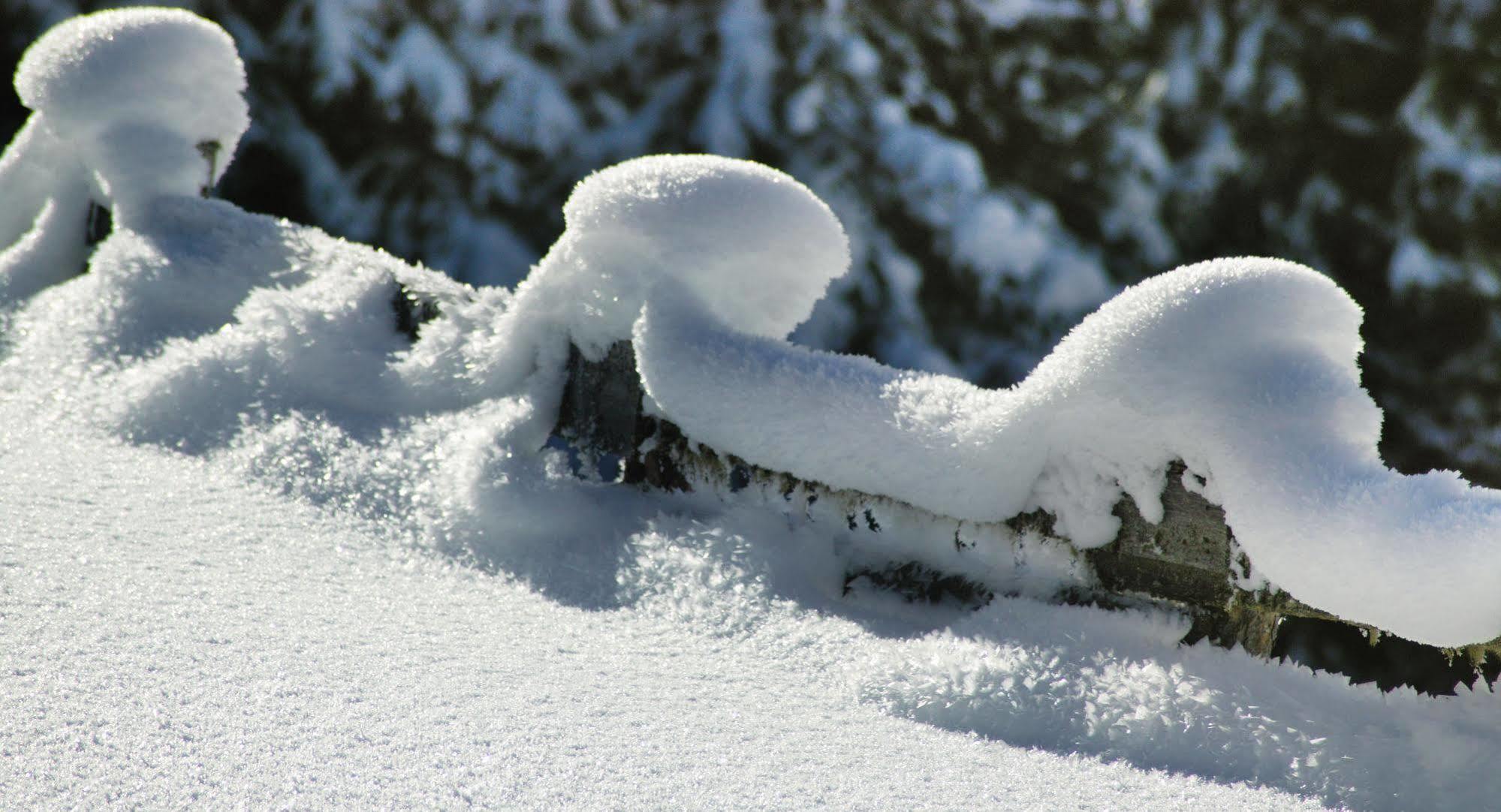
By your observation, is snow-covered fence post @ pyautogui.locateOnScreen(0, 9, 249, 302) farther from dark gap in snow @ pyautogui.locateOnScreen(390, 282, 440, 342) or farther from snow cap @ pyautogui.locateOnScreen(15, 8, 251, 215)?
dark gap in snow @ pyautogui.locateOnScreen(390, 282, 440, 342)

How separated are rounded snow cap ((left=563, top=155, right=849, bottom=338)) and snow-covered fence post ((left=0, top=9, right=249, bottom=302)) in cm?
67

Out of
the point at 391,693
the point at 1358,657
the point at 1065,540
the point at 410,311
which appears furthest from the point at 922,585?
the point at 1358,657

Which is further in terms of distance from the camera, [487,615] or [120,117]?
[120,117]

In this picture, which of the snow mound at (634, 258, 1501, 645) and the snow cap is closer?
the snow mound at (634, 258, 1501, 645)

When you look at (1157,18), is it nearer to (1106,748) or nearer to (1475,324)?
(1475,324)

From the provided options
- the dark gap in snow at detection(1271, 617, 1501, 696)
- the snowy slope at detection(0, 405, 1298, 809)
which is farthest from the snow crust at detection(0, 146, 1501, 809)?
the dark gap in snow at detection(1271, 617, 1501, 696)

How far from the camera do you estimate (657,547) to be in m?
0.97

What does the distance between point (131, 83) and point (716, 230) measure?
840mm

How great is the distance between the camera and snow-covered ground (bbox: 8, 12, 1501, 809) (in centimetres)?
66

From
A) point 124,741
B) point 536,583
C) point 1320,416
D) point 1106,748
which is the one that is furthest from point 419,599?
point 1320,416

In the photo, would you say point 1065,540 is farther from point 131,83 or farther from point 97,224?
point 97,224

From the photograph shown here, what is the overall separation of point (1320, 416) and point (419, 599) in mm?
664

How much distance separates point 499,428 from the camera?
1.05 meters

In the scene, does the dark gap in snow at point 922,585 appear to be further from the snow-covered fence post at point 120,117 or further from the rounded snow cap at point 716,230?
the snow-covered fence post at point 120,117
